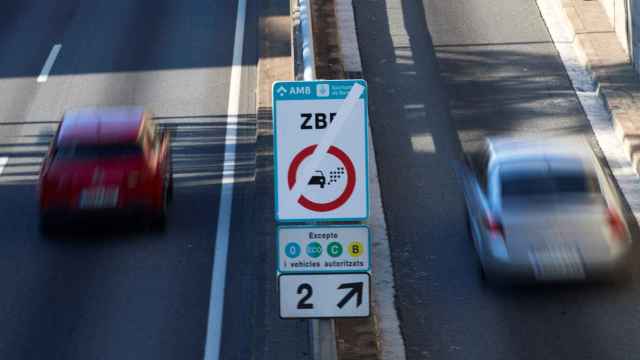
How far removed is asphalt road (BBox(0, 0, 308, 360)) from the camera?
1719cm

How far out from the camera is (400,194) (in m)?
21.6

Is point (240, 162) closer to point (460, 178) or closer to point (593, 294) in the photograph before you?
point (460, 178)

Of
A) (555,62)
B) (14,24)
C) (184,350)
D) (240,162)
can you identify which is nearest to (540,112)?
(555,62)

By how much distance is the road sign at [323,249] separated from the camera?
10133 mm

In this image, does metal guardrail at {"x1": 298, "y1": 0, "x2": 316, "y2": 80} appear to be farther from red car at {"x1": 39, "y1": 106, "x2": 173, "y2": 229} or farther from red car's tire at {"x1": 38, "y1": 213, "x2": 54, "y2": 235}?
red car's tire at {"x1": 38, "y1": 213, "x2": 54, "y2": 235}

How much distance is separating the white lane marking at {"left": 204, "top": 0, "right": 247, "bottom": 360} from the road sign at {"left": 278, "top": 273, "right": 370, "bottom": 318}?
255 inches

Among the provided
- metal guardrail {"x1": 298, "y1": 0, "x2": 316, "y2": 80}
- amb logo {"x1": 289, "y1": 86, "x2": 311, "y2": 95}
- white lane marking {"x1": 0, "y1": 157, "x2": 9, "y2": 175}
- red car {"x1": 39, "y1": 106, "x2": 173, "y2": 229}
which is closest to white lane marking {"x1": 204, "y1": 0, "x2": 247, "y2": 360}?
red car {"x1": 39, "y1": 106, "x2": 173, "y2": 229}

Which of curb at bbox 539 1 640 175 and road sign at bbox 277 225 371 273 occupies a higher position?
curb at bbox 539 1 640 175

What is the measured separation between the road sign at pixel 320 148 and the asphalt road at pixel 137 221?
6401 mm

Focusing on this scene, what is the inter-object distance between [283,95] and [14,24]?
24.4 meters

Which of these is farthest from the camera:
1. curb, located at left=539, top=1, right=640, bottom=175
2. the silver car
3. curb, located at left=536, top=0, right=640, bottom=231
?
curb, located at left=539, top=1, right=640, bottom=175

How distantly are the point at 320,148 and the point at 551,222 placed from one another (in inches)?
322

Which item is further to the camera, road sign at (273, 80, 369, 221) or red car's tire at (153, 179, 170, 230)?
red car's tire at (153, 179, 170, 230)

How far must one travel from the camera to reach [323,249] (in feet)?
33.4
